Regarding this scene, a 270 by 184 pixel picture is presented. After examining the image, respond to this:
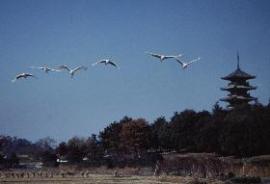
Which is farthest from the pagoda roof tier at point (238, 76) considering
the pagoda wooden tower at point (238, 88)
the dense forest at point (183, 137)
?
the dense forest at point (183, 137)

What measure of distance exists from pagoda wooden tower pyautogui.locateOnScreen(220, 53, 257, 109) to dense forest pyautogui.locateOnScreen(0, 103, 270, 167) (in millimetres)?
6018

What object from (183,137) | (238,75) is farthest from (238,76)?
(183,137)

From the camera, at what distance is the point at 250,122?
63.7m

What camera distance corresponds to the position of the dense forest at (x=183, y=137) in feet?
208

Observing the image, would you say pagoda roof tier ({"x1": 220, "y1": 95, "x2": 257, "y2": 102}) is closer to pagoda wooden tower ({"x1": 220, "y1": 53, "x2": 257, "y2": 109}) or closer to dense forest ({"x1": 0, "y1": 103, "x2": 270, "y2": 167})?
pagoda wooden tower ({"x1": 220, "y1": 53, "x2": 257, "y2": 109})

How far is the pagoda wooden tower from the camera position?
89.9m

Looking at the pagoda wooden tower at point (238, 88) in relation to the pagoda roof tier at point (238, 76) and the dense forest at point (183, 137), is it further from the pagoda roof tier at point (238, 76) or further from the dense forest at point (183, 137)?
the dense forest at point (183, 137)

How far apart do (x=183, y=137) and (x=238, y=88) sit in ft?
50.2

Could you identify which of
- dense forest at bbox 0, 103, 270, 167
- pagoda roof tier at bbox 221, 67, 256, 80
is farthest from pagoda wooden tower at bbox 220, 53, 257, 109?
dense forest at bbox 0, 103, 270, 167

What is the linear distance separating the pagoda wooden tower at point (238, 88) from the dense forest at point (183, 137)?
19.7 feet

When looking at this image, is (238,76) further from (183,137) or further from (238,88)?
(183,137)

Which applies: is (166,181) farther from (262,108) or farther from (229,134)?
(262,108)

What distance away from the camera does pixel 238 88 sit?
9006 cm

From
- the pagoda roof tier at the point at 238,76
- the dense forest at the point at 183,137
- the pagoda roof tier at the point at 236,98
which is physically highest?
the pagoda roof tier at the point at 238,76
